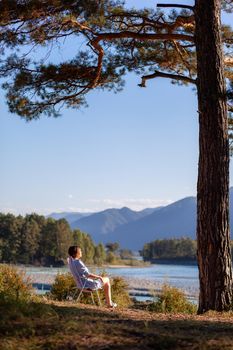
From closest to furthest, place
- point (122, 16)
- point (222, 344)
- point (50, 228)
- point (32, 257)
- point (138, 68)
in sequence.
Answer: point (222, 344)
point (122, 16)
point (138, 68)
point (32, 257)
point (50, 228)

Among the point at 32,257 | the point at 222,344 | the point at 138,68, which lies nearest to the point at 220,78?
the point at 138,68

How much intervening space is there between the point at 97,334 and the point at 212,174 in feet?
11.2

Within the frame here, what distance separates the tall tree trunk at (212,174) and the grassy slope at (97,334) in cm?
240

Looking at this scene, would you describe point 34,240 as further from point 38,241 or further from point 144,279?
point 144,279

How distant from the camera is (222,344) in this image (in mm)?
3615

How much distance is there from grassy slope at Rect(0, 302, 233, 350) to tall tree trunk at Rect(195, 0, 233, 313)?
2.40 meters

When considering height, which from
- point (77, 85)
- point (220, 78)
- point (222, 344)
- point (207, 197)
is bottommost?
point (222, 344)

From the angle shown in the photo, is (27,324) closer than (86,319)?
Yes

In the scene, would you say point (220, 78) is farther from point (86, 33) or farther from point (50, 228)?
point (50, 228)

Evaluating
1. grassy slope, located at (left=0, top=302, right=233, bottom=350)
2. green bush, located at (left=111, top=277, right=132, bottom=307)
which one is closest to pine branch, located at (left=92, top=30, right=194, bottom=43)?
green bush, located at (left=111, top=277, right=132, bottom=307)

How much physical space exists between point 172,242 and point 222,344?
7270 centimetres

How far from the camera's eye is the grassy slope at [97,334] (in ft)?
11.4

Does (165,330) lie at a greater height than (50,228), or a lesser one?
lesser

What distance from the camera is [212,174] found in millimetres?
6738
